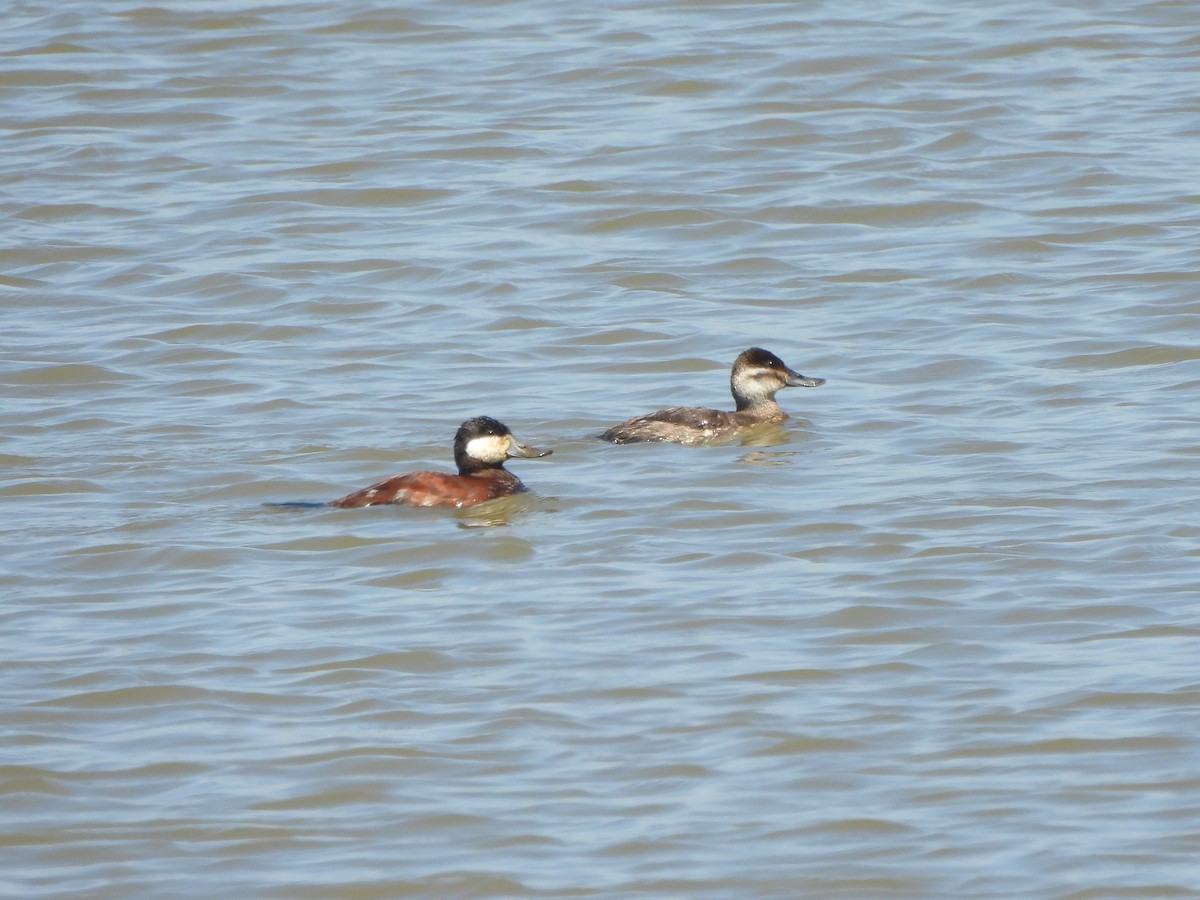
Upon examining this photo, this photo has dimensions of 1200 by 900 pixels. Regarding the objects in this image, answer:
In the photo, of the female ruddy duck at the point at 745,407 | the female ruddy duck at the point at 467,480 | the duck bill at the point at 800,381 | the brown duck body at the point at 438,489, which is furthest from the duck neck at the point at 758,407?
the brown duck body at the point at 438,489

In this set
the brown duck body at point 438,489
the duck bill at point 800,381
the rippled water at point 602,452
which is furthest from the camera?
the duck bill at point 800,381

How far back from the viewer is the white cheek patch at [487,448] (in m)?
9.36

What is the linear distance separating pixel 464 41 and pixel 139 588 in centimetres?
1174

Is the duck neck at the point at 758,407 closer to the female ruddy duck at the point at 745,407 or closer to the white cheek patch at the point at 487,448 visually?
the female ruddy duck at the point at 745,407

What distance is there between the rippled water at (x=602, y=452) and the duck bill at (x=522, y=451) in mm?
154

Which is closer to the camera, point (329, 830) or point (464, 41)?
point (329, 830)

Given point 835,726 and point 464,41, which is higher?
point 464,41

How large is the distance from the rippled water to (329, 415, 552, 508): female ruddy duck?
12 cm

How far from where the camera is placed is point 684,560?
26.9ft

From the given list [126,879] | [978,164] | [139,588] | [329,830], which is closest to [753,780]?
[329,830]

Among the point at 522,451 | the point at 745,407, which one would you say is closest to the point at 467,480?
the point at 522,451

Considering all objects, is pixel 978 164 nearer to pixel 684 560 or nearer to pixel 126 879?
pixel 684 560

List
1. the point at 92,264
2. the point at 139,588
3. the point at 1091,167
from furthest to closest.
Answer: the point at 1091,167 < the point at 92,264 < the point at 139,588

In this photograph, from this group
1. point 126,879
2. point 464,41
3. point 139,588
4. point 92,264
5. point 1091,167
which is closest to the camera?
point 126,879
